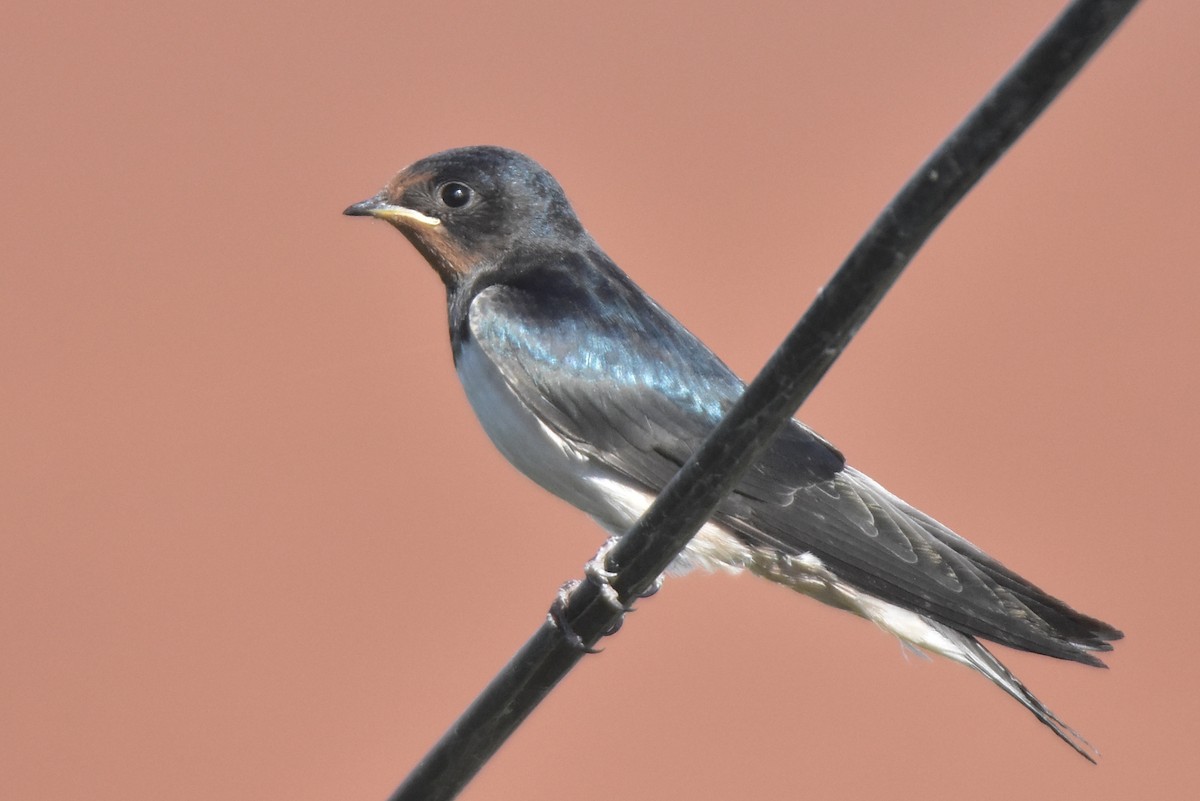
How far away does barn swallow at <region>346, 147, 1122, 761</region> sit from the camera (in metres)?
2.57

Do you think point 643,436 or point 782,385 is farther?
point 643,436

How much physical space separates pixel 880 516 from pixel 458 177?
1269mm

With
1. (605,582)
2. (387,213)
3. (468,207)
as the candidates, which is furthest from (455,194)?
(605,582)

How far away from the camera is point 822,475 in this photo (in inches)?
111

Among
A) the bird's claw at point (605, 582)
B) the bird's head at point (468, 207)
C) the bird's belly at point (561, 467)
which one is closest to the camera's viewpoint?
the bird's claw at point (605, 582)

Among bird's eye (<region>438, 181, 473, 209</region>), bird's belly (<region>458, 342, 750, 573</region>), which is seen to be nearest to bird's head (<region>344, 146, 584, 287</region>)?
bird's eye (<region>438, 181, 473, 209</region>)

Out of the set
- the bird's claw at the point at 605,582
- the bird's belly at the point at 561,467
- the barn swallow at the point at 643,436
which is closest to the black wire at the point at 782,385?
the bird's claw at the point at 605,582

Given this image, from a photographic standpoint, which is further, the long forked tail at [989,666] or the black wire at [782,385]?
the long forked tail at [989,666]

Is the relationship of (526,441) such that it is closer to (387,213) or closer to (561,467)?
(561,467)

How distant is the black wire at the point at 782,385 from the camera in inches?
48.8

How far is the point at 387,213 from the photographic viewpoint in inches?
134

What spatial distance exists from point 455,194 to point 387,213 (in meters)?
0.15

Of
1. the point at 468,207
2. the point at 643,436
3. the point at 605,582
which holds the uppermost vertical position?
the point at 468,207

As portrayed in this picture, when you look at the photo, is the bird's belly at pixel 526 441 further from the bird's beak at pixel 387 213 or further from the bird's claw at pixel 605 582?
the bird's claw at pixel 605 582
